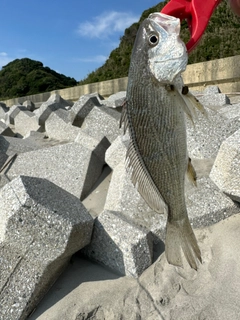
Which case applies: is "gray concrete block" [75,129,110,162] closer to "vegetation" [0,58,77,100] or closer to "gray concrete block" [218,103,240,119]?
"gray concrete block" [218,103,240,119]

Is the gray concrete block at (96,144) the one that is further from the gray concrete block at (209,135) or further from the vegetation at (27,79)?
the vegetation at (27,79)

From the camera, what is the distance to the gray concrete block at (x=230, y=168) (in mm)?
2357

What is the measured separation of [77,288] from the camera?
89.3 inches

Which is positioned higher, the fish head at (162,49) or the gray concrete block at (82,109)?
the fish head at (162,49)

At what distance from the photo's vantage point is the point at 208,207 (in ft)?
8.29

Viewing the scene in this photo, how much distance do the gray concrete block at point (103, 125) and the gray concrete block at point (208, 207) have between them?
1.62m

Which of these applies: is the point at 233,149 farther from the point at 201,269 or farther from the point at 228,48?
the point at 228,48

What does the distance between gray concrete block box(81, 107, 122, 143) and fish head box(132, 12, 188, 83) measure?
2.60 meters

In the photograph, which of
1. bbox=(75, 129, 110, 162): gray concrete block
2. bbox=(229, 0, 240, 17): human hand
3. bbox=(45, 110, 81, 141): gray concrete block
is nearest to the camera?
bbox=(229, 0, 240, 17): human hand

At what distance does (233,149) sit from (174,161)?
108 cm

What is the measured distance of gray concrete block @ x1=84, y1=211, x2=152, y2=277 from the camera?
90.6 inches

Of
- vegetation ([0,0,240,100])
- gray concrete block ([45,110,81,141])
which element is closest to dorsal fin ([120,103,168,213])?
gray concrete block ([45,110,81,141])

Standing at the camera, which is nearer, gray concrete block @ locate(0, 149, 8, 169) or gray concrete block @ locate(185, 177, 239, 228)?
gray concrete block @ locate(185, 177, 239, 228)

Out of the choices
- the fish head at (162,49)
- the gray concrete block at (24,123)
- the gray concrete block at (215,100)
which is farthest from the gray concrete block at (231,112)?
the gray concrete block at (24,123)
